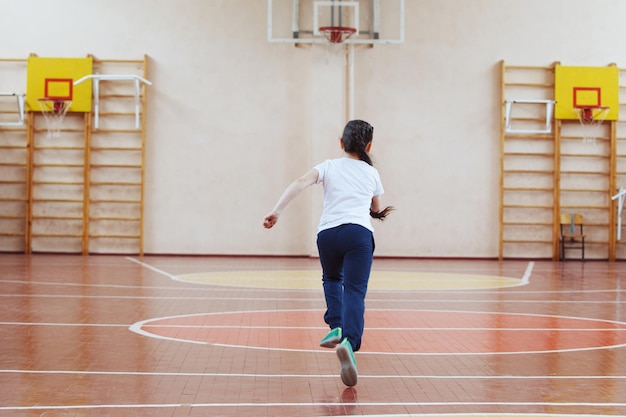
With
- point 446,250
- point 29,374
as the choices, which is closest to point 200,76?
point 446,250

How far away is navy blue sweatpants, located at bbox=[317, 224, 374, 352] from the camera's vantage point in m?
4.51

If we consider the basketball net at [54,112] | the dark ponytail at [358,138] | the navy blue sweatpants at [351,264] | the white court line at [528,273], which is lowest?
the white court line at [528,273]

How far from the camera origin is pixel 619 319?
299 inches

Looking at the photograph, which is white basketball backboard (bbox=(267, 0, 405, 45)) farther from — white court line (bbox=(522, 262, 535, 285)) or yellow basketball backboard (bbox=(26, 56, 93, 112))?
white court line (bbox=(522, 262, 535, 285))

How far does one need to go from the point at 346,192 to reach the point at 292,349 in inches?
58.4

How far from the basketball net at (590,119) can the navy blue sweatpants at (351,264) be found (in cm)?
1262

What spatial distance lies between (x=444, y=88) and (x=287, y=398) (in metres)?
13.1

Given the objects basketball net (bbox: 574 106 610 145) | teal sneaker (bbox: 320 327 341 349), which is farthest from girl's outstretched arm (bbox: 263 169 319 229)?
basketball net (bbox: 574 106 610 145)

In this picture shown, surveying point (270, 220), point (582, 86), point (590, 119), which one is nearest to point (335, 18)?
point (582, 86)

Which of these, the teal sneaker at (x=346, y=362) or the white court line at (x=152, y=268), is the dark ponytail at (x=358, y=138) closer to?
the teal sneaker at (x=346, y=362)

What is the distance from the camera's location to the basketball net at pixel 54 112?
52.9 ft

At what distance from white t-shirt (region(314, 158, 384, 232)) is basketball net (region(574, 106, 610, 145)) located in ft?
40.8

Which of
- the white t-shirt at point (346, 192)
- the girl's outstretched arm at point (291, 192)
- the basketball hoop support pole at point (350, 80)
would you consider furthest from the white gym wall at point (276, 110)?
the girl's outstretched arm at point (291, 192)

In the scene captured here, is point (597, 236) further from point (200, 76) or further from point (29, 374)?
point (29, 374)
